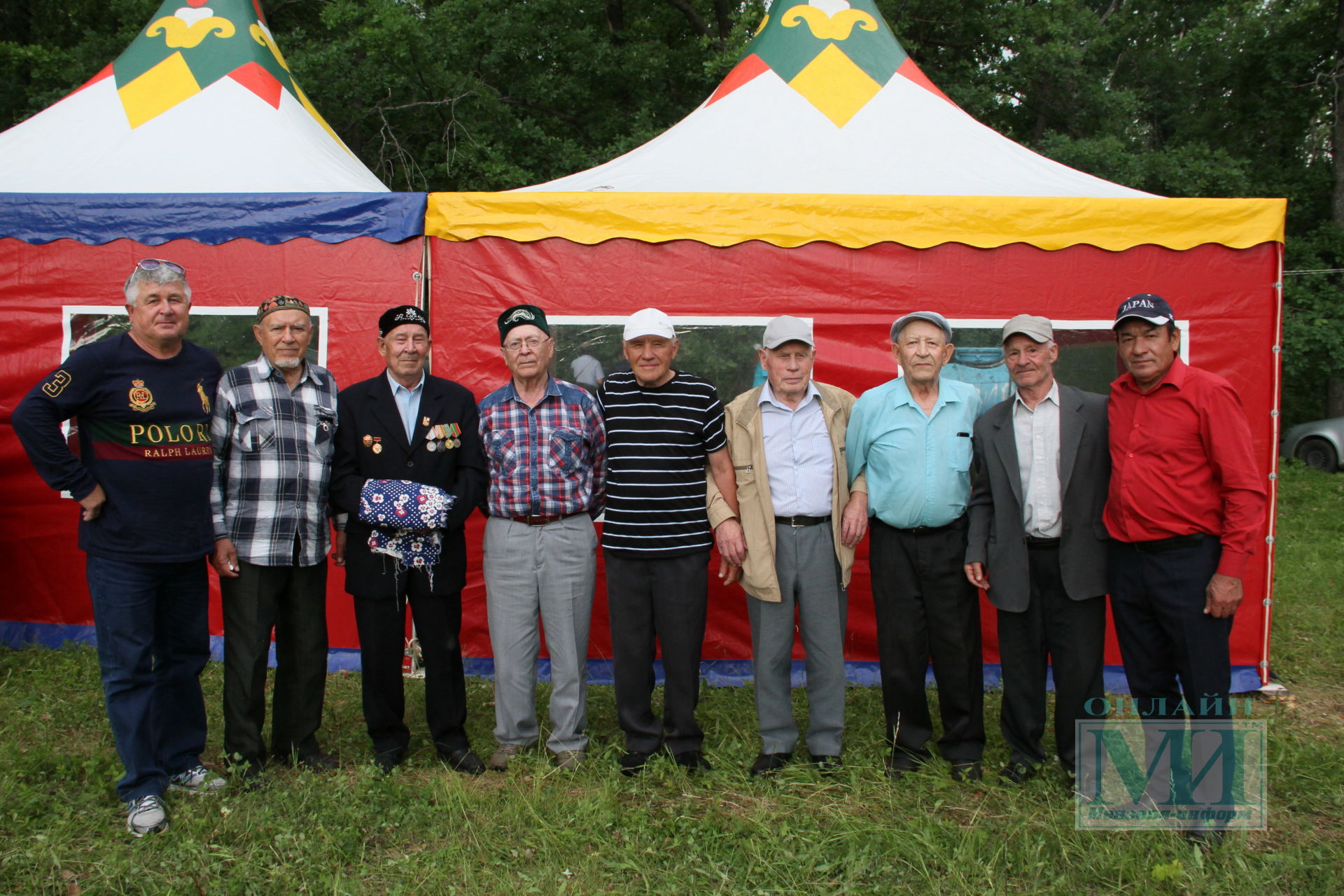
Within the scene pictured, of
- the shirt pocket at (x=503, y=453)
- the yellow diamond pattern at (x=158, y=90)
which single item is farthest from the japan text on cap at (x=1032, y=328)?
the yellow diamond pattern at (x=158, y=90)

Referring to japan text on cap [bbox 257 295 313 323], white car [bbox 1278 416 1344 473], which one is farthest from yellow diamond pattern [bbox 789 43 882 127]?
white car [bbox 1278 416 1344 473]

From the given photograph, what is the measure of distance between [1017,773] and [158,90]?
5.61 metres

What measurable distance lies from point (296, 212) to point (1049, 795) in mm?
3921

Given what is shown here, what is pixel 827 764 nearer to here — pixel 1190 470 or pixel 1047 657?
pixel 1047 657

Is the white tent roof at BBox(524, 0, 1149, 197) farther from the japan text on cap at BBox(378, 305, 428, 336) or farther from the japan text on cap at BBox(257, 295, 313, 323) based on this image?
the japan text on cap at BBox(257, 295, 313, 323)

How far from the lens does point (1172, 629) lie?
2715mm

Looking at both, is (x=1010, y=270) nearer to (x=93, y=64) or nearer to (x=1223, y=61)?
(x=93, y=64)

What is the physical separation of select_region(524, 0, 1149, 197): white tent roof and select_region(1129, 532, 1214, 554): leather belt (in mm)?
1997

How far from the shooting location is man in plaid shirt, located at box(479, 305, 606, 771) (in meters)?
3.06

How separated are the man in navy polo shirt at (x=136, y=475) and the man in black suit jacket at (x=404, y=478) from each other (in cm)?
46

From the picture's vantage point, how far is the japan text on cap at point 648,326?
295cm

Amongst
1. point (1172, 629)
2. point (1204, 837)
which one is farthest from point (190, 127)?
point (1204, 837)

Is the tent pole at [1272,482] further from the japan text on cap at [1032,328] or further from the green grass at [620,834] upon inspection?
the japan text on cap at [1032,328]

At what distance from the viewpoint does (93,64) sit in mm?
10195
